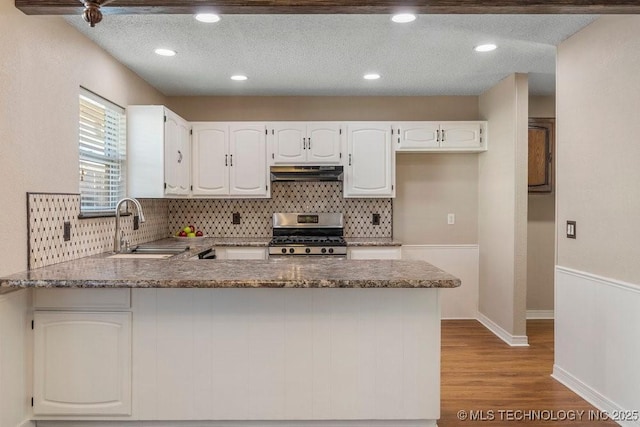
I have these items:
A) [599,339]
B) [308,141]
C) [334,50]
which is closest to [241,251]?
[308,141]

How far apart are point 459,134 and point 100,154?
3.44 metres

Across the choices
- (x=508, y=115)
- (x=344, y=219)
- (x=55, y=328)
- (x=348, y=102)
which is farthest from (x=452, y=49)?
(x=55, y=328)

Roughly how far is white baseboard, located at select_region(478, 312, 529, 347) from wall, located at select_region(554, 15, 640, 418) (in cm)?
78

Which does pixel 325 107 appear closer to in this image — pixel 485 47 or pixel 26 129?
pixel 485 47

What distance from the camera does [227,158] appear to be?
4.77 m

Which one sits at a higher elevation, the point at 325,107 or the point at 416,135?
the point at 325,107

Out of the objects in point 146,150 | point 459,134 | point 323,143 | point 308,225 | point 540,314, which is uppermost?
point 459,134

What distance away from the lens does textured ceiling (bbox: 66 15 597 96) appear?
9.83 ft

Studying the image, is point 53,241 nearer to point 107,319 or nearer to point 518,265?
point 107,319

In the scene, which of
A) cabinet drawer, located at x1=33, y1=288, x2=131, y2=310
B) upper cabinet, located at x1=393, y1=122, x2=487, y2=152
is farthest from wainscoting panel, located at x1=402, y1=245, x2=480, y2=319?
cabinet drawer, located at x1=33, y1=288, x2=131, y2=310

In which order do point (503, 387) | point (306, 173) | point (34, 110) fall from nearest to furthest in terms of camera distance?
point (34, 110) → point (503, 387) → point (306, 173)

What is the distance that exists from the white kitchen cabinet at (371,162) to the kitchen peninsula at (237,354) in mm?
2371

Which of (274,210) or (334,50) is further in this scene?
A: (274,210)

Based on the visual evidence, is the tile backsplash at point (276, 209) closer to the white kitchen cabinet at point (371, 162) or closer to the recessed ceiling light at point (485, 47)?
the white kitchen cabinet at point (371, 162)
